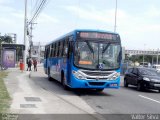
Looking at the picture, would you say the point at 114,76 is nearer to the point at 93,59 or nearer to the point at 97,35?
the point at 93,59

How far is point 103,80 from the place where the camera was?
18.4m

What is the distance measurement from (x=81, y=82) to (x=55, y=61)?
660 centimetres

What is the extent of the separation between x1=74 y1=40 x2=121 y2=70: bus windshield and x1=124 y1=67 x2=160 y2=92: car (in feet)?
16.2

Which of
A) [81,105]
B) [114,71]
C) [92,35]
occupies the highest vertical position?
[92,35]

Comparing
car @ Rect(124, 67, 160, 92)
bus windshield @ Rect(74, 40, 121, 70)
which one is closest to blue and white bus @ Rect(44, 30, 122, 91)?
bus windshield @ Rect(74, 40, 121, 70)

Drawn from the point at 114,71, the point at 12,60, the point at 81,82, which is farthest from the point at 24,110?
the point at 12,60

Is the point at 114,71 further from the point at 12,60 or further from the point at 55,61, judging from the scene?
the point at 12,60

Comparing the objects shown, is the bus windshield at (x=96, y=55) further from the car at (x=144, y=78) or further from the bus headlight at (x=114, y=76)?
the car at (x=144, y=78)

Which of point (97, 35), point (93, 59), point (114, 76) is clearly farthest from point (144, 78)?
point (93, 59)

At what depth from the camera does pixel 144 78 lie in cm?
2319

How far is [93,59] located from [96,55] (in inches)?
9.8

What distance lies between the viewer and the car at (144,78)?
22766 millimetres

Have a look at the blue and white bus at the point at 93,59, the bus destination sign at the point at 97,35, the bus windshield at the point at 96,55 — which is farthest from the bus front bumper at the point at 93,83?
the bus destination sign at the point at 97,35

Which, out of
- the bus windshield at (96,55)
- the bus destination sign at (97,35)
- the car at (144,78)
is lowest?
the car at (144,78)
